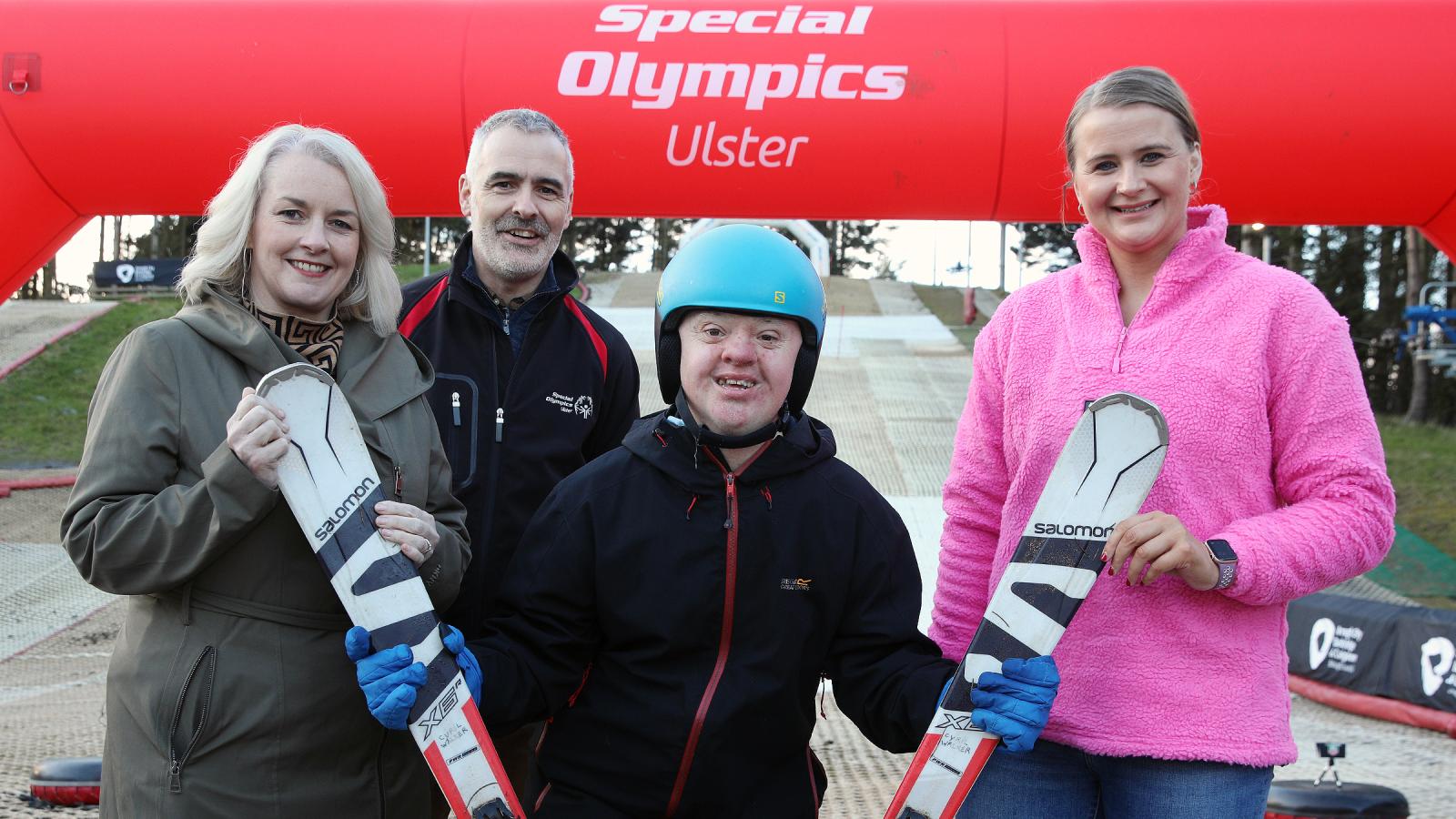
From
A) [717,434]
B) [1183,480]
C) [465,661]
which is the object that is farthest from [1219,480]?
[465,661]

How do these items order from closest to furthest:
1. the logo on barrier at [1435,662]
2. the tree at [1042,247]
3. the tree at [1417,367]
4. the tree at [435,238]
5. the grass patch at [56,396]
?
the logo on barrier at [1435,662] < the grass patch at [56,396] < the tree at [1417,367] < the tree at [435,238] < the tree at [1042,247]

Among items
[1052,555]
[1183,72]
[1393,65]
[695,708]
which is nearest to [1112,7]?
[1183,72]

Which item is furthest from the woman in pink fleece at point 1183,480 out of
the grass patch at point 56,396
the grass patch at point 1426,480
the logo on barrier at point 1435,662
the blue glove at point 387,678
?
the grass patch at point 56,396

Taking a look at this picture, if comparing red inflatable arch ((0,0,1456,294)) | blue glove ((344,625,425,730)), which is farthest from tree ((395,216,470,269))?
blue glove ((344,625,425,730))

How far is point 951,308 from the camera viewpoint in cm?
1894

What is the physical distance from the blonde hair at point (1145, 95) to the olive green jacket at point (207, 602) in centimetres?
151

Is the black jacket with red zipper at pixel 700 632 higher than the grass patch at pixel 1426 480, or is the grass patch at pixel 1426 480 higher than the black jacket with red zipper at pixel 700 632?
the black jacket with red zipper at pixel 700 632

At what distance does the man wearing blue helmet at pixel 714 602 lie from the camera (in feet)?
7.34

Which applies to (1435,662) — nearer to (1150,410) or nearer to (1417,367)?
(1150,410)

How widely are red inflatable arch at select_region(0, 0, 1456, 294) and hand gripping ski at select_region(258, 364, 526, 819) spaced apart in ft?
9.64

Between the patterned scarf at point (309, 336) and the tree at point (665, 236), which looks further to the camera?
the tree at point (665, 236)

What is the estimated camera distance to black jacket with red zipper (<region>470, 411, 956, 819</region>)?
7.32 ft

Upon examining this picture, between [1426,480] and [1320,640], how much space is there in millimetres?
7300

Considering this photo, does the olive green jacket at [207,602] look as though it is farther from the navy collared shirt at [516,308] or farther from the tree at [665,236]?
the tree at [665,236]
